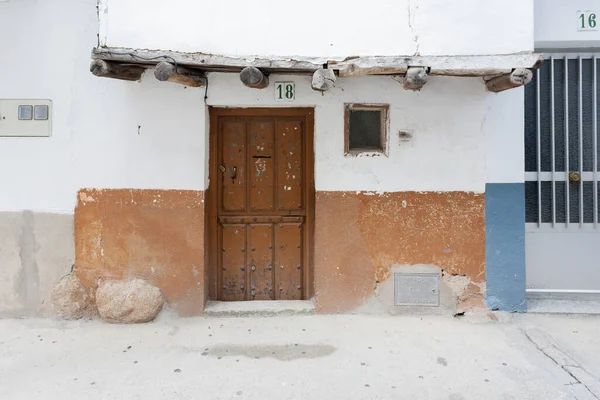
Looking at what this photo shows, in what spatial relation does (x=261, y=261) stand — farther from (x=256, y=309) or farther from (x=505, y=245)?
(x=505, y=245)

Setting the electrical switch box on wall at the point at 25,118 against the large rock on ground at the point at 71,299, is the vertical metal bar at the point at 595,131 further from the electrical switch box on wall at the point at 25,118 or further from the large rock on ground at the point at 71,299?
the electrical switch box on wall at the point at 25,118

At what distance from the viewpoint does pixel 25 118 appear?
441 centimetres

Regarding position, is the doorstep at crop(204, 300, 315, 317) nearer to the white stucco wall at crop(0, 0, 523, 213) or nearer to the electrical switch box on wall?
the white stucco wall at crop(0, 0, 523, 213)

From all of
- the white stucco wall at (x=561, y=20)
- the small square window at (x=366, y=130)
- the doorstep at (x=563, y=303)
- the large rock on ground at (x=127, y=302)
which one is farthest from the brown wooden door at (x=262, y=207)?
the white stucco wall at (x=561, y=20)

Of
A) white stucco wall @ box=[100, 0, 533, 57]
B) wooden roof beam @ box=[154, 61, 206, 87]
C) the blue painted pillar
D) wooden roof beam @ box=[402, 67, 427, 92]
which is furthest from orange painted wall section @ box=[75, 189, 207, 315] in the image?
the blue painted pillar

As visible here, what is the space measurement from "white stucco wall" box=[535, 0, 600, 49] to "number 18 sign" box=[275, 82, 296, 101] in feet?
9.39

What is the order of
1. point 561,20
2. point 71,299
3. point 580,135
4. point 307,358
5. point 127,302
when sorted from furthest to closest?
point 580,135 < point 561,20 < point 71,299 < point 127,302 < point 307,358

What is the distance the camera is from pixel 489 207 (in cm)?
445

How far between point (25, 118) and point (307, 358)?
3.94m

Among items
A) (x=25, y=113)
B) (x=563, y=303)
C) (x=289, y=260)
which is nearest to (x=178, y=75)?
(x=25, y=113)

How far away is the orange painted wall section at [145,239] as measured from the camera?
441 centimetres

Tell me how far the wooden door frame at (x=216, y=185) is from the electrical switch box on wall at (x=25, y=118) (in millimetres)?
1786

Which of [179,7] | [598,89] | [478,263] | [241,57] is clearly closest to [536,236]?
[478,263]

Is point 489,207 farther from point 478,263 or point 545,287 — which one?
point 545,287
